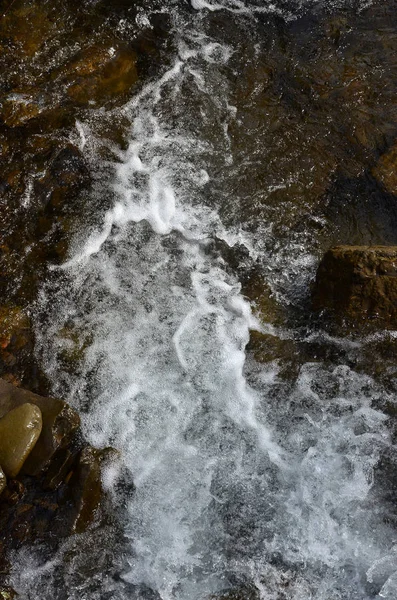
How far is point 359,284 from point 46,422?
274 centimetres

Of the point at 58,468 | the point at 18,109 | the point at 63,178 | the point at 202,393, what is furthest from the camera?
the point at 18,109

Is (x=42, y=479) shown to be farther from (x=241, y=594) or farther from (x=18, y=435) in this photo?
(x=241, y=594)

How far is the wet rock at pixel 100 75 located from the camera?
6348mm

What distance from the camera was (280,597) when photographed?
407 centimetres

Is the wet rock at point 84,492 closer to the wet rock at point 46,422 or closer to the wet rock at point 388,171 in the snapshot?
the wet rock at point 46,422

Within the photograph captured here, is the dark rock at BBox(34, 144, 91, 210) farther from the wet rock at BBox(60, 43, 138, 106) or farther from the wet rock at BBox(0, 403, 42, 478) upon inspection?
the wet rock at BBox(0, 403, 42, 478)

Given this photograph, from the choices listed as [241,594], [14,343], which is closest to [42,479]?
[14,343]

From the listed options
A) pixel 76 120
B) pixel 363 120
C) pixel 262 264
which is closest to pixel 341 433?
pixel 262 264

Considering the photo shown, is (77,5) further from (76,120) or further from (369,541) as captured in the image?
Result: (369,541)

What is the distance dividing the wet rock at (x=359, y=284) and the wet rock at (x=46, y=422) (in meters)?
2.36

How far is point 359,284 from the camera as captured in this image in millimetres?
4879

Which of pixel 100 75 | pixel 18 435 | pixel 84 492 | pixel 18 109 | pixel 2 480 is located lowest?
pixel 84 492

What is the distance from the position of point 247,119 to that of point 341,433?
3466 mm

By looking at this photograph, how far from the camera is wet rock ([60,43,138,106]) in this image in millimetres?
6348
